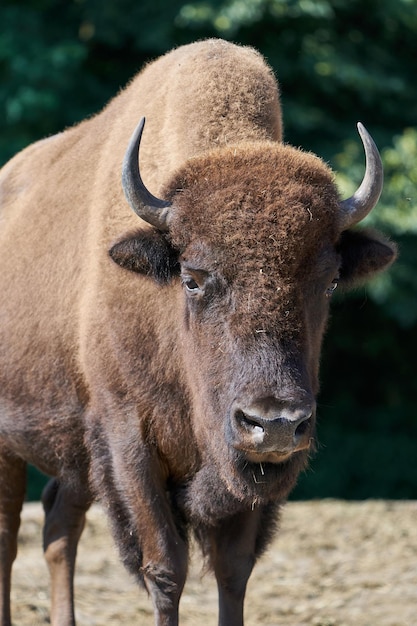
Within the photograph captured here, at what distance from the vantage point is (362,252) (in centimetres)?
462

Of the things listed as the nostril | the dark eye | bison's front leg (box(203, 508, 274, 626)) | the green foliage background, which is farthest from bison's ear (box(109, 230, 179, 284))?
the green foliage background

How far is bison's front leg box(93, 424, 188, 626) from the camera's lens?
4.69 meters

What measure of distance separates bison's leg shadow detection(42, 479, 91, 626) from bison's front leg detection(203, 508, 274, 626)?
1.24 metres

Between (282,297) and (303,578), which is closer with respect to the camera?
(282,297)

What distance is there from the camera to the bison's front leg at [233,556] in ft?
15.9

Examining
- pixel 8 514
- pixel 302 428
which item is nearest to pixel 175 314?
pixel 302 428

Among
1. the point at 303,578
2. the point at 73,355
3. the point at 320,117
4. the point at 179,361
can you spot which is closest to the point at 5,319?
the point at 73,355

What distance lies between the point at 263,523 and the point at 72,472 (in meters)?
0.98

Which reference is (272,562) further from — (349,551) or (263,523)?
(263,523)

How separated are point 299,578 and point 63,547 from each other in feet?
6.92

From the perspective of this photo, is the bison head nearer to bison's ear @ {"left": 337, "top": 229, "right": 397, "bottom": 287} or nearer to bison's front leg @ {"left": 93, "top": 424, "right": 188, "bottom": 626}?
bison's ear @ {"left": 337, "top": 229, "right": 397, "bottom": 287}

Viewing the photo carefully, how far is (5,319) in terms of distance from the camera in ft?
18.4

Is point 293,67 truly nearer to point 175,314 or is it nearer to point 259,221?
point 175,314

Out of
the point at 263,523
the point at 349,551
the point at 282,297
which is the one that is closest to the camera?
the point at 282,297
